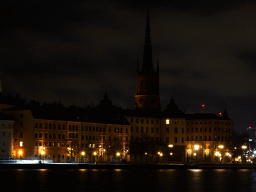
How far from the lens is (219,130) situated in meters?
196

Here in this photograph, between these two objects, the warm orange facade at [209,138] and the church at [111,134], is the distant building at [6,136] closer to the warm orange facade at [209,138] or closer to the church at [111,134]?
the church at [111,134]

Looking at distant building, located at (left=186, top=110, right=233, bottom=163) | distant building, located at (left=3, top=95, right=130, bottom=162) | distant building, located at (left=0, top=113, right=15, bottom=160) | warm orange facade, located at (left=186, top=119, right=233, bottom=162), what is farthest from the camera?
warm orange facade, located at (left=186, top=119, right=233, bottom=162)

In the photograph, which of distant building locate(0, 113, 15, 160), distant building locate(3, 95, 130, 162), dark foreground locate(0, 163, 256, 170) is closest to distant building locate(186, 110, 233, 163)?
distant building locate(3, 95, 130, 162)

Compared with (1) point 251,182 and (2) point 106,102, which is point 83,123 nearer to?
(2) point 106,102

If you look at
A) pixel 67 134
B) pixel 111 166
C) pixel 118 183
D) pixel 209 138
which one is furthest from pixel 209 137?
pixel 118 183

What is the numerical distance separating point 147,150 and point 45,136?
85.2 ft

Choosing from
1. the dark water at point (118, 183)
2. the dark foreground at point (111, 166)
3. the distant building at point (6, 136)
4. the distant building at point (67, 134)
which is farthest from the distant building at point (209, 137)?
the dark water at point (118, 183)

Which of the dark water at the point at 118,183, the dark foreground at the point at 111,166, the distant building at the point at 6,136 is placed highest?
the distant building at the point at 6,136

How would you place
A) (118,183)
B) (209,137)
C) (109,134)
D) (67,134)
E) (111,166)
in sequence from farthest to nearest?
(209,137) < (109,134) < (67,134) < (111,166) < (118,183)

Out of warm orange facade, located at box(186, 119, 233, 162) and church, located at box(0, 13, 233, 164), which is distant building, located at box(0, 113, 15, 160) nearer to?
church, located at box(0, 13, 233, 164)

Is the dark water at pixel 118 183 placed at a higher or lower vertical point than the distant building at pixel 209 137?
lower

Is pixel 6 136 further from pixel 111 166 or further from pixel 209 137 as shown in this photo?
pixel 209 137

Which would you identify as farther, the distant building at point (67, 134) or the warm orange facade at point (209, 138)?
the warm orange facade at point (209, 138)

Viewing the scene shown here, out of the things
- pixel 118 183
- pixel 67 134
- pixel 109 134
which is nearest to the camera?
pixel 118 183
